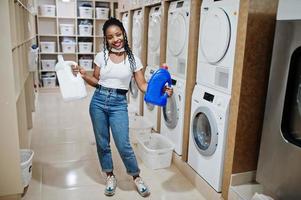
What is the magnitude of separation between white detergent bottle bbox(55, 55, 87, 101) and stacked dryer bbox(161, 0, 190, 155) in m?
1.03

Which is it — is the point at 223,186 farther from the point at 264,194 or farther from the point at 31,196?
the point at 31,196

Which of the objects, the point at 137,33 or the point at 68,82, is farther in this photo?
the point at 137,33

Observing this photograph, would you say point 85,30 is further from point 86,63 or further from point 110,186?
point 110,186

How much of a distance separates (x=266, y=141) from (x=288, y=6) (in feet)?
2.85

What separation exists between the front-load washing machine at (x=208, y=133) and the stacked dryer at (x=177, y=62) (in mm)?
235

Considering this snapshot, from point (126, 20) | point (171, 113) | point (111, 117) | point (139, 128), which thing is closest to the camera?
point (111, 117)

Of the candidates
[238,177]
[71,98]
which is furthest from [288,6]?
[71,98]

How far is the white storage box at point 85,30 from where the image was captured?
6368 millimetres

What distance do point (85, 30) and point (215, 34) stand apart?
473 cm

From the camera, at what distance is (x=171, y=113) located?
10.0ft

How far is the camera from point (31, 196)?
93.5 inches

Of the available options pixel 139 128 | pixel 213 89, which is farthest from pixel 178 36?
pixel 139 128

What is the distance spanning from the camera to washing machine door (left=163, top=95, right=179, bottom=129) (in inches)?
116

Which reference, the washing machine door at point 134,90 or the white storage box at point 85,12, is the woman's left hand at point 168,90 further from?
the white storage box at point 85,12
